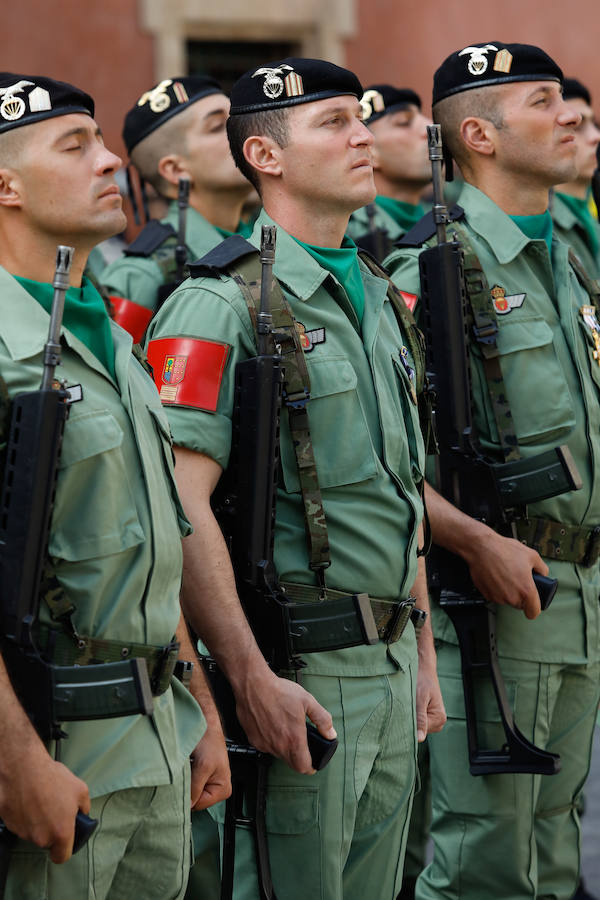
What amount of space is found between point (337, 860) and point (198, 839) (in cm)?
48

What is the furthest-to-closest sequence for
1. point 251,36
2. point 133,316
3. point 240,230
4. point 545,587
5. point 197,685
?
point 251,36
point 240,230
point 133,316
point 545,587
point 197,685

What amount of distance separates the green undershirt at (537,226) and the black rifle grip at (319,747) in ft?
5.28

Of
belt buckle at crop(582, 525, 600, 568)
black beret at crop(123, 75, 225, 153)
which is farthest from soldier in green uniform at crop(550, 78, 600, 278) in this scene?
belt buckle at crop(582, 525, 600, 568)

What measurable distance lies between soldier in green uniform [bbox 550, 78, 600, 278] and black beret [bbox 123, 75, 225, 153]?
4.93 feet

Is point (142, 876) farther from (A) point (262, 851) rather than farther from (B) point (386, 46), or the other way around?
(B) point (386, 46)

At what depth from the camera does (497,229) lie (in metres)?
3.74

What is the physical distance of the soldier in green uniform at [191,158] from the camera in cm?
524

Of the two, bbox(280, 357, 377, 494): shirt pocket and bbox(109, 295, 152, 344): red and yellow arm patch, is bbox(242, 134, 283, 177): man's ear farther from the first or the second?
bbox(109, 295, 152, 344): red and yellow arm patch

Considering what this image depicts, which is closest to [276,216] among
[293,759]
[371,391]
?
[371,391]

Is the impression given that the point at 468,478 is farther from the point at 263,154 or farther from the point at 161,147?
the point at 161,147

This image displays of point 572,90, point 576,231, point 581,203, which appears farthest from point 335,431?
point 572,90

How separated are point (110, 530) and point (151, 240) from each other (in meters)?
2.88

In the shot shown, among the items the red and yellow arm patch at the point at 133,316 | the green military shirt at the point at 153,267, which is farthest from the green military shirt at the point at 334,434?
the green military shirt at the point at 153,267

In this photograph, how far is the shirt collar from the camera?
146 inches
